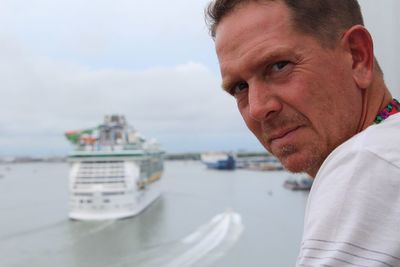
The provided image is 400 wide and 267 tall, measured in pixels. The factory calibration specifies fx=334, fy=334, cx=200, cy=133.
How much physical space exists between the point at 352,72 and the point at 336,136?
86mm

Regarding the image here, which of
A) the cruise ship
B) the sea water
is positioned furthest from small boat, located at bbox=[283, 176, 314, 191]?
the cruise ship

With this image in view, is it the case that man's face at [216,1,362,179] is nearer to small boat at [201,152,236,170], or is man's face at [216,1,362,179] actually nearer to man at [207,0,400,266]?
man at [207,0,400,266]

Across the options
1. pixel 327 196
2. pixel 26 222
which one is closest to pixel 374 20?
pixel 327 196

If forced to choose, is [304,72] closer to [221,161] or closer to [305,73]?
[305,73]

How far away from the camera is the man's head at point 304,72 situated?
40cm

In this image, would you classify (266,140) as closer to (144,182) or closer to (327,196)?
(327,196)

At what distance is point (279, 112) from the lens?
1.36 feet

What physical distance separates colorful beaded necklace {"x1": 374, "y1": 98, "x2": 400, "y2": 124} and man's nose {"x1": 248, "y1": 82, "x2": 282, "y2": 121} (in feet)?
0.38

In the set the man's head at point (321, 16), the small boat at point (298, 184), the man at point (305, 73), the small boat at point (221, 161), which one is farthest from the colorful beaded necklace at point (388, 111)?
the small boat at point (221, 161)

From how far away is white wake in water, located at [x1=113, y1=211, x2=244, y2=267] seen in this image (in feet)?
21.9

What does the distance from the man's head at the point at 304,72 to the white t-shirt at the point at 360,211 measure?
3.8 inches

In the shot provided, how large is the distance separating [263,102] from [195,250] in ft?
24.8

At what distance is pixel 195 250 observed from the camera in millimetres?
7484

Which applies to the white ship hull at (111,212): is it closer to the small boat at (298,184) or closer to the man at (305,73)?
the small boat at (298,184)
